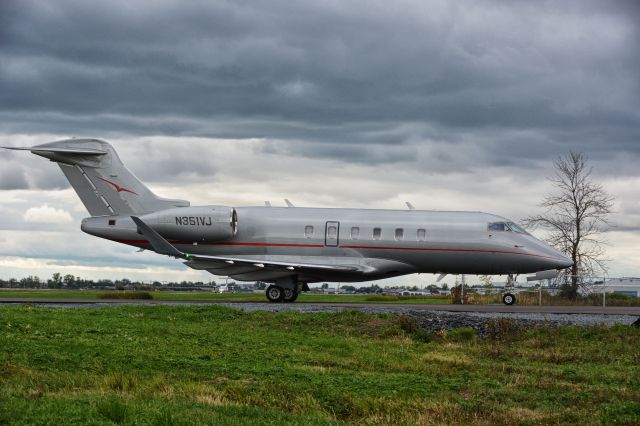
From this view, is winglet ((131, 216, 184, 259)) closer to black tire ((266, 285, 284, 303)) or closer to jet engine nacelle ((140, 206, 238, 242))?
jet engine nacelle ((140, 206, 238, 242))

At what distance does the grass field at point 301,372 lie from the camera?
1079cm

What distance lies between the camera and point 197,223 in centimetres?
3756

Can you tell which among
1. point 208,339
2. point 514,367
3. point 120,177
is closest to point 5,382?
point 208,339

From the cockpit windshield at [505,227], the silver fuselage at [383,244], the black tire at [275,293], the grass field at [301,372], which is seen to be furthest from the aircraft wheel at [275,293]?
the grass field at [301,372]

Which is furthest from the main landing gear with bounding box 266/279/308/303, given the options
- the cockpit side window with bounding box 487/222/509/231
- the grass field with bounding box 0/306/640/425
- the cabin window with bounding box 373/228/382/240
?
the grass field with bounding box 0/306/640/425

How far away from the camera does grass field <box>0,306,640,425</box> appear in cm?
1079

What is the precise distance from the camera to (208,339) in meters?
18.0

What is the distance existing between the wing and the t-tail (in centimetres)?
355

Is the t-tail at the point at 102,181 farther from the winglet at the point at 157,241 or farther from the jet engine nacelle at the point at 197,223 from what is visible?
the winglet at the point at 157,241

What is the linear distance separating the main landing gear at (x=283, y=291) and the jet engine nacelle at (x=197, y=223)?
3057 millimetres

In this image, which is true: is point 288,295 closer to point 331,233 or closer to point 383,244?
point 331,233

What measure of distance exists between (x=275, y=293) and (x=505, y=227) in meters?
10.5

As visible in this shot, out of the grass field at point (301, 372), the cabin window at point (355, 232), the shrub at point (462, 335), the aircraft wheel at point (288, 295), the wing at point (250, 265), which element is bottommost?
the grass field at point (301, 372)

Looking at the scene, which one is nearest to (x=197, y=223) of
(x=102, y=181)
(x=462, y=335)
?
(x=102, y=181)
